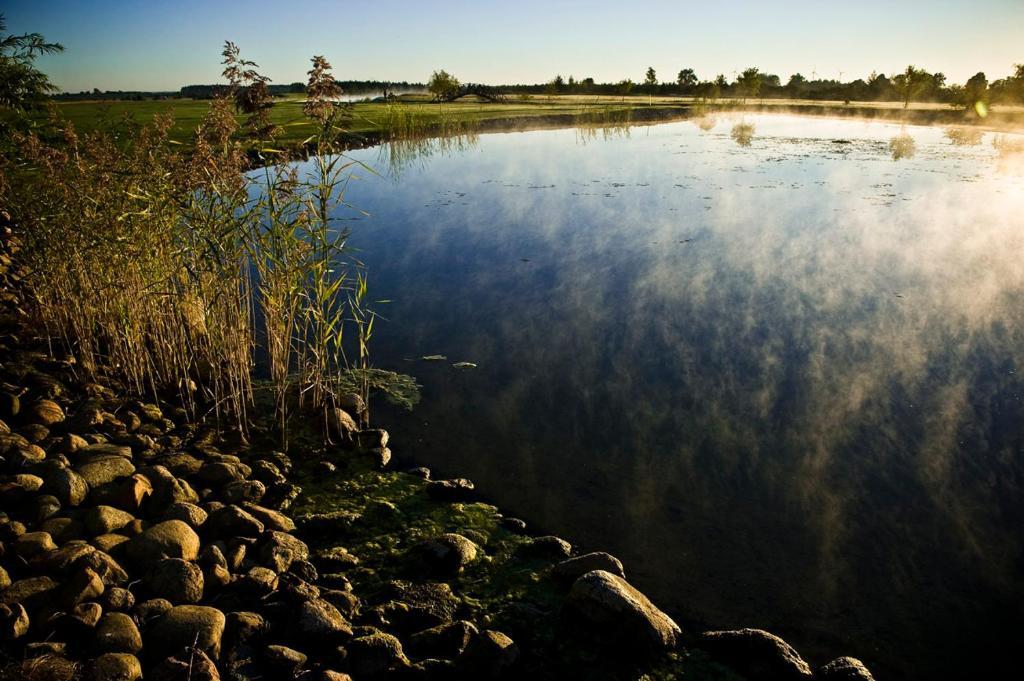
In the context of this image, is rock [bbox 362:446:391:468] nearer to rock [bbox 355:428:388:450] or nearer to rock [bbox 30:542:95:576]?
rock [bbox 355:428:388:450]

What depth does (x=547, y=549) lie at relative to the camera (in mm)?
4898

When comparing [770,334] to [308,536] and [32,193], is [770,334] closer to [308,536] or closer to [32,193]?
[308,536]

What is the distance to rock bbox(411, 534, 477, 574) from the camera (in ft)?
15.0

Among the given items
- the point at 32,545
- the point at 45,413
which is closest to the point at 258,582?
the point at 32,545

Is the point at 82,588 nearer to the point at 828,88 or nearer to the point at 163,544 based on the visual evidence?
the point at 163,544

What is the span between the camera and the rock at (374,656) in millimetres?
3479

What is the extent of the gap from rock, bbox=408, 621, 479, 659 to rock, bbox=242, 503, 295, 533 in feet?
5.48

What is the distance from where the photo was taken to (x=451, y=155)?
2920cm

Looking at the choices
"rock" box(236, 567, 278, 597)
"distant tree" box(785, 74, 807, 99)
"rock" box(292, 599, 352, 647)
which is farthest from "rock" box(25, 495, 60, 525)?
"distant tree" box(785, 74, 807, 99)

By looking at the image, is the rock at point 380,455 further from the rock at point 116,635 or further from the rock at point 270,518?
the rock at point 116,635

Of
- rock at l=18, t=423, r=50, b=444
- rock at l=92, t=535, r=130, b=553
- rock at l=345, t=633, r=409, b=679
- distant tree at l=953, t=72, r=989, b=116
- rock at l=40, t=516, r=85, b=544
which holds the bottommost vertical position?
rock at l=345, t=633, r=409, b=679

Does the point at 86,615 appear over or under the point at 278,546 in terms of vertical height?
over

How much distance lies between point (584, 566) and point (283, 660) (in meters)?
2.19

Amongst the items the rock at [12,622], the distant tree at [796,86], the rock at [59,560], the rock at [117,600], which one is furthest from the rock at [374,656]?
the distant tree at [796,86]
